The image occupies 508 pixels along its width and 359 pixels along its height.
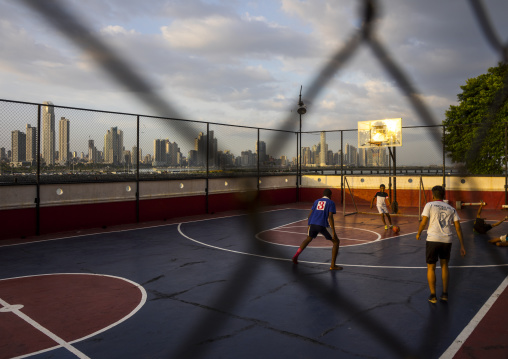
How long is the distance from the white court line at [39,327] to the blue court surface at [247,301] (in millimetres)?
18

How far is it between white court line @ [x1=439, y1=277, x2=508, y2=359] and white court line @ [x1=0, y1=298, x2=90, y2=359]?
4685 millimetres

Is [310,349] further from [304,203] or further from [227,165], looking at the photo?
[304,203]

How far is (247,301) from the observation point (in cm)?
738

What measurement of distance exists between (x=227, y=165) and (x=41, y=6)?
2.95ft

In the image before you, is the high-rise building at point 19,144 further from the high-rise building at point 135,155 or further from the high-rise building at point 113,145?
the high-rise building at point 135,155

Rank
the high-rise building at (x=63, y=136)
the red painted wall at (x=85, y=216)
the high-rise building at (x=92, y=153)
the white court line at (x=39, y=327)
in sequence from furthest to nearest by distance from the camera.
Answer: the red painted wall at (x=85, y=216)
the white court line at (x=39, y=327)
the high-rise building at (x=92, y=153)
the high-rise building at (x=63, y=136)

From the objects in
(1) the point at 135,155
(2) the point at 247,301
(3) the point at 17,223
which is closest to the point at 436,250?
(2) the point at 247,301

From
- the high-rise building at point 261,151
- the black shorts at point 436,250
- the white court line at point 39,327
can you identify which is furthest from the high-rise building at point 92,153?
the black shorts at point 436,250

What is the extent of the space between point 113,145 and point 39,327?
19.8 feet

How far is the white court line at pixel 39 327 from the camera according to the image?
5.36 m

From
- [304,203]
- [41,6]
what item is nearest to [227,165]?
[41,6]

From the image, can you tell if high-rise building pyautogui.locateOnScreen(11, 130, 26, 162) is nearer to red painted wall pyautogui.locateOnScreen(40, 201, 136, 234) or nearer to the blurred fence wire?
the blurred fence wire

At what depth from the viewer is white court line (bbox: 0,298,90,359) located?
17.6 ft

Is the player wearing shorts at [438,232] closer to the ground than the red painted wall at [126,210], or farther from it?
farther from it
